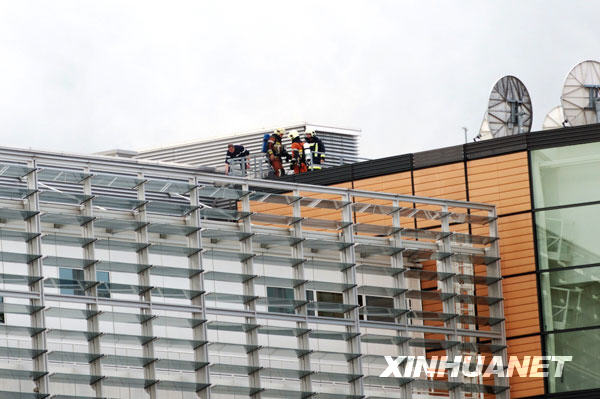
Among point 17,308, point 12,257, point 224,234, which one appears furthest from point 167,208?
point 17,308

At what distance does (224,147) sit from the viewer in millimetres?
83188

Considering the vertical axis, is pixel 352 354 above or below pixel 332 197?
below

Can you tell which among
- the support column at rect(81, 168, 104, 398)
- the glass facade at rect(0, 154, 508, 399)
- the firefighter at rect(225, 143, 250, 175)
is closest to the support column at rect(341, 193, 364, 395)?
the glass facade at rect(0, 154, 508, 399)

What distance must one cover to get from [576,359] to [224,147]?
124 feet

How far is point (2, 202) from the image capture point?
37688 millimetres

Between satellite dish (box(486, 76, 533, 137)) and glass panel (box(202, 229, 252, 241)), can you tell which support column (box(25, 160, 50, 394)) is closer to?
glass panel (box(202, 229, 252, 241))

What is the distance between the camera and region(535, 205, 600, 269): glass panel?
48219mm

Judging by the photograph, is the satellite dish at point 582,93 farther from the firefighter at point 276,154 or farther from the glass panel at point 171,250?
the glass panel at point 171,250

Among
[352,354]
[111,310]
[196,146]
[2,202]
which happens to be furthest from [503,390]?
[196,146]

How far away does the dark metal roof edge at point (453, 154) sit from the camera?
160 ft

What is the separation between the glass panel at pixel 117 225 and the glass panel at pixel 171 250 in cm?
68

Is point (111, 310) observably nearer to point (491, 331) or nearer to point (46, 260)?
point (46, 260)

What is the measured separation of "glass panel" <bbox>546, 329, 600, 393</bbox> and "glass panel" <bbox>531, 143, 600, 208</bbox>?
152 inches

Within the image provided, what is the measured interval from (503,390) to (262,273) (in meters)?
8.82
